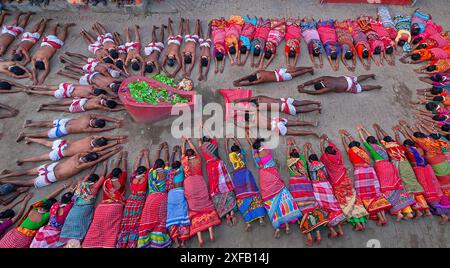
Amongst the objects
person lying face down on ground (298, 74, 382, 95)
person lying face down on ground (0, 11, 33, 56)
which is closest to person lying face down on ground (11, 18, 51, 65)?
person lying face down on ground (0, 11, 33, 56)

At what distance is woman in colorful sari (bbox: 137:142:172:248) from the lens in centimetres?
438

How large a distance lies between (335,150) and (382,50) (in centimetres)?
377

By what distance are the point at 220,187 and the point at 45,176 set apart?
3.37 metres

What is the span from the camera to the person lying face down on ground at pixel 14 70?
6.44 meters

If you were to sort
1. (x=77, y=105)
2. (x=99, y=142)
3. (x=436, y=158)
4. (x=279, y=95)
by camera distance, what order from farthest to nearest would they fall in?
(x=279, y=95), (x=77, y=105), (x=99, y=142), (x=436, y=158)

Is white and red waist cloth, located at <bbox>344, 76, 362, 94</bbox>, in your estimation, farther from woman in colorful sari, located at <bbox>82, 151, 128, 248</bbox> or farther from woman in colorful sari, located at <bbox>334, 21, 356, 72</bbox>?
woman in colorful sari, located at <bbox>82, 151, 128, 248</bbox>

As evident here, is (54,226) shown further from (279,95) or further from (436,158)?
(436,158)

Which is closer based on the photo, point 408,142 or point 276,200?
point 276,200

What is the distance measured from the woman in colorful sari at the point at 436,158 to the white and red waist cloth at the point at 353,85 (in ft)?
5.07

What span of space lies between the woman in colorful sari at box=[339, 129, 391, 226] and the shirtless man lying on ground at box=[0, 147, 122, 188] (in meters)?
5.06

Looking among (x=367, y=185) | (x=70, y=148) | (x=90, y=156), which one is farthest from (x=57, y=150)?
(x=367, y=185)

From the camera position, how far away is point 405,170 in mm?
5086

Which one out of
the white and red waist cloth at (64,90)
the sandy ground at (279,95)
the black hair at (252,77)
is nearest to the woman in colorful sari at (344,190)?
the sandy ground at (279,95)

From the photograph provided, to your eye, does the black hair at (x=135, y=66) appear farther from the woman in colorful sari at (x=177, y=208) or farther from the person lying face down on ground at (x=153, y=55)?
the woman in colorful sari at (x=177, y=208)
